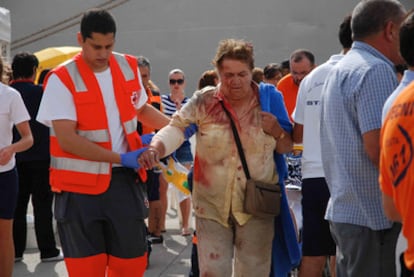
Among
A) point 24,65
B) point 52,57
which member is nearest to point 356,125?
point 24,65

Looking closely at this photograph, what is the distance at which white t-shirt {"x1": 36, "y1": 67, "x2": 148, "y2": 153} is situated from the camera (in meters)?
5.04

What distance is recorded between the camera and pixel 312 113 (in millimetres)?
5652

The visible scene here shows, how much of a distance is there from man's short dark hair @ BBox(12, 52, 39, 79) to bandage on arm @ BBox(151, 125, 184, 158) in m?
3.51

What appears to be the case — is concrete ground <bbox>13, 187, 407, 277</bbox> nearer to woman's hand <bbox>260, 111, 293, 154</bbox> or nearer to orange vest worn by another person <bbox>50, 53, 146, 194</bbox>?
woman's hand <bbox>260, 111, 293, 154</bbox>

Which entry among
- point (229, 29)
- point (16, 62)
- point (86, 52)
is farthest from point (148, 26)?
point (86, 52)

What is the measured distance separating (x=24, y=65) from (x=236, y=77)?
12.7 feet

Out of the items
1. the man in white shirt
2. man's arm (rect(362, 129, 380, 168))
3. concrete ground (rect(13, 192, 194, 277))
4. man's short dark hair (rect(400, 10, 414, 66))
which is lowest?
concrete ground (rect(13, 192, 194, 277))

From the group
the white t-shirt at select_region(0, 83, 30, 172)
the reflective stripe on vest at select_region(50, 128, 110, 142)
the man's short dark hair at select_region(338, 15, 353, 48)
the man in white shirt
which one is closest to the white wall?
the white t-shirt at select_region(0, 83, 30, 172)

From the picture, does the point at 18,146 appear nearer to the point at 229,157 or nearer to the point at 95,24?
the point at 95,24

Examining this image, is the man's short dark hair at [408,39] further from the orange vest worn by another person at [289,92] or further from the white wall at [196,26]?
the white wall at [196,26]

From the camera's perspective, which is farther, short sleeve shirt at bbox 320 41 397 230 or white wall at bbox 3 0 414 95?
white wall at bbox 3 0 414 95

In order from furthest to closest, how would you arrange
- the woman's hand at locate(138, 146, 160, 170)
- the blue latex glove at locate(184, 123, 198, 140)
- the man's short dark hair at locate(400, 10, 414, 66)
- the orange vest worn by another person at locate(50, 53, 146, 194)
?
the blue latex glove at locate(184, 123, 198, 140)
the orange vest worn by another person at locate(50, 53, 146, 194)
the woman's hand at locate(138, 146, 160, 170)
the man's short dark hair at locate(400, 10, 414, 66)

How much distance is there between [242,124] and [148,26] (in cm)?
1720

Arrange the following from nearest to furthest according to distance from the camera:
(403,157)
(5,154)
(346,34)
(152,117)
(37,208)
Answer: (403,157), (346,34), (152,117), (5,154), (37,208)
